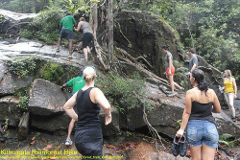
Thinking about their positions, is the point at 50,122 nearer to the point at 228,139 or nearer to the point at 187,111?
the point at 187,111

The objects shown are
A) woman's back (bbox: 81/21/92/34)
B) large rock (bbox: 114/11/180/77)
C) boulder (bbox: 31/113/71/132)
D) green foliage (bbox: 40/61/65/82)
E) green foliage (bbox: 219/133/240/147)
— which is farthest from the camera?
large rock (bbox: 114/11/180/77)

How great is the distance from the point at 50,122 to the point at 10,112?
1.18 meters

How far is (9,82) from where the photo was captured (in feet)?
18.6

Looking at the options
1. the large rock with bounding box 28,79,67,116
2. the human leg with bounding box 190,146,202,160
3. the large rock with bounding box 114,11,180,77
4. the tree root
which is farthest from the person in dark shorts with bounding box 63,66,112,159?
the large rock with bounding box 114,11,180,77

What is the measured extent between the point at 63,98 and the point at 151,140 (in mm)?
3209

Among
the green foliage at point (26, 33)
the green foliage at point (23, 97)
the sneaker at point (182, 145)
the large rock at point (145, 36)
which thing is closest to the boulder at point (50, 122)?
the green foliage at point (23, 97)

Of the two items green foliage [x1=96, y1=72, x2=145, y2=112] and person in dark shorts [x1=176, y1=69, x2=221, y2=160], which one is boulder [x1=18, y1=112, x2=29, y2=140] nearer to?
green foliage [x1=96, y1=72, x2=145, y2=112]

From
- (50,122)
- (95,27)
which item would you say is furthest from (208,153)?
(95,27)

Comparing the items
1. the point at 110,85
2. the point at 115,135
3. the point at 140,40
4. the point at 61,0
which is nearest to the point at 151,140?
the point at 115,135

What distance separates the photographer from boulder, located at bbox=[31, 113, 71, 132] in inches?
209

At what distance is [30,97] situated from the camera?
519 cm

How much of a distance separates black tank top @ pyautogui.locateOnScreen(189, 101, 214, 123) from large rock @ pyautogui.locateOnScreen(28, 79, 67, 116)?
3719 mm

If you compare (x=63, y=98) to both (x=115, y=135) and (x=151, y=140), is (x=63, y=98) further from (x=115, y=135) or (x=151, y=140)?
(x=151, y=140)

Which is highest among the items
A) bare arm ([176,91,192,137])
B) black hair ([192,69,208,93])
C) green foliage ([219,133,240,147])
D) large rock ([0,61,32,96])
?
black hair ([192,69,208,93])
